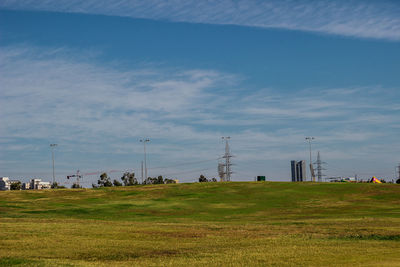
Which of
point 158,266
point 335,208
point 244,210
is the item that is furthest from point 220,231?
point 335,208

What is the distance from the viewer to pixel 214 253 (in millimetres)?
29328

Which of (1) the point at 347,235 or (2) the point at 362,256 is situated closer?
(2) the point at 362,256

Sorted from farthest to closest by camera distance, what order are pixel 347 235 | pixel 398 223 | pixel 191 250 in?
pixel 398 223
pixel 347 235
pixel 191 250

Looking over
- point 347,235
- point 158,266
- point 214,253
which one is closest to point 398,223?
point 347,235

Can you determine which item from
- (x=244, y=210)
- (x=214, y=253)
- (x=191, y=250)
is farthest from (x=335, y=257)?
(x=244, y=210)

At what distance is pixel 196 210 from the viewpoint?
80.1 meters

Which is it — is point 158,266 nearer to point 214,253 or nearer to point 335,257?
point 214,253

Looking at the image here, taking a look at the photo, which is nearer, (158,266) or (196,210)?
(158,266)

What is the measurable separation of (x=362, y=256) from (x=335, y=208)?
55472 mm

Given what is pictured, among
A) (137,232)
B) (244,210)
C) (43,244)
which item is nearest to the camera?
(43,244)

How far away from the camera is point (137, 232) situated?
41.9 metres

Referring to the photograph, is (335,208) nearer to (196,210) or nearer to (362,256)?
(196,210)

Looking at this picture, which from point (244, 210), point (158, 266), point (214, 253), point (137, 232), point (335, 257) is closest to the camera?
point (158, 266)

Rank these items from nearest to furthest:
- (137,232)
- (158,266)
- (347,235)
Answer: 1. (158,266)
2. (347,235)
3. (137,232)
